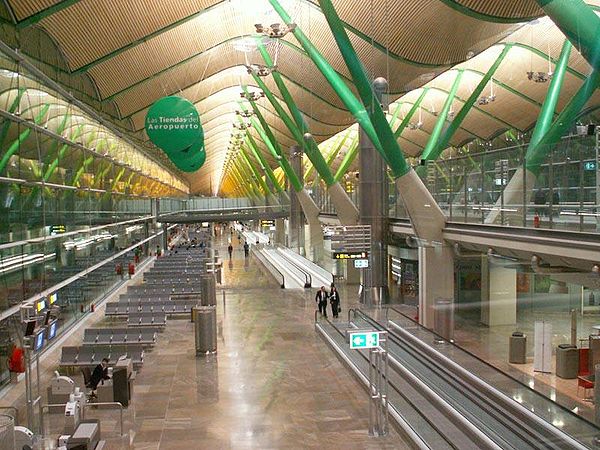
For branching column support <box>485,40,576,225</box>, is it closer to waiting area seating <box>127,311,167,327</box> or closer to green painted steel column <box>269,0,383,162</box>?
green painted steel column <box>269,0,383,162</box>

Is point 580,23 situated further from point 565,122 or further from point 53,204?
point 53,204

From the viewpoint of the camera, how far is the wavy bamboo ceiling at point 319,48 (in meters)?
20.3

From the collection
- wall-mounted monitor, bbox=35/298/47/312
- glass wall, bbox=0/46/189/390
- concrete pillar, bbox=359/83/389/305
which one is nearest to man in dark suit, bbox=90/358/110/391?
glass wall, bbox=0/46/189/390

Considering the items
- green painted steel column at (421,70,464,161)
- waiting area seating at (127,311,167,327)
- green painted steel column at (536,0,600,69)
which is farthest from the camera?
green painted steel column at (421,70,464,161)

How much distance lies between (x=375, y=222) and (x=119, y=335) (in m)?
12.4

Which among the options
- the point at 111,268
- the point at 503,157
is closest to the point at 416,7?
the point at 503,157

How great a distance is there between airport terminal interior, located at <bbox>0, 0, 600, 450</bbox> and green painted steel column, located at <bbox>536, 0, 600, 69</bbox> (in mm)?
34

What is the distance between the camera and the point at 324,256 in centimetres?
3438

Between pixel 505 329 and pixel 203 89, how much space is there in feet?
92.3

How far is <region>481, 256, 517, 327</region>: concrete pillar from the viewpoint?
2483cm

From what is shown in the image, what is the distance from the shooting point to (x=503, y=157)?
16.6 meters

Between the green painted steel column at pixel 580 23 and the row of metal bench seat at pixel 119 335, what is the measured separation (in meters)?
13.7

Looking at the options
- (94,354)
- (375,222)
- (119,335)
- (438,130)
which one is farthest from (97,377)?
(438,130)

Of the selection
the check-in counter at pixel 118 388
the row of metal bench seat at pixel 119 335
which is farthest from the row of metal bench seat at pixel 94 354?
the check-in counter at pixel 118 388
